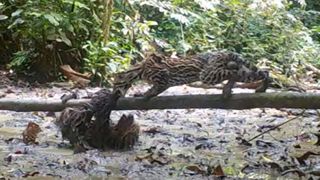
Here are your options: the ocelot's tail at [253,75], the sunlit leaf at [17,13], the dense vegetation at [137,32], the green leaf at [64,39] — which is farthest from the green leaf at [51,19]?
the ocelot's tail at [253,75]

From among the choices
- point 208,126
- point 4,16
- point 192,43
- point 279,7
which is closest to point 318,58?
point 279,7

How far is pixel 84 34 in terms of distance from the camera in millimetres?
8766

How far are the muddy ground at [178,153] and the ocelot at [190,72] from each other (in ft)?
1.41

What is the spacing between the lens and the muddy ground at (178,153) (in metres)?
3.16

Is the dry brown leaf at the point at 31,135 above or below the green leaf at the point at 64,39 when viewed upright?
below

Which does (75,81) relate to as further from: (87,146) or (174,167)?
(174,167)

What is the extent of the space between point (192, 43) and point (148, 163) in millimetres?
8004

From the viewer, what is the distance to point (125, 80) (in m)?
4.13

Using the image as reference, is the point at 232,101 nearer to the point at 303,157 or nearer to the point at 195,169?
the point at 303,157

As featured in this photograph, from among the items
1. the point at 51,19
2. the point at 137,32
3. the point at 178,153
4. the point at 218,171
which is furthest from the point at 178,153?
the point at 137,32

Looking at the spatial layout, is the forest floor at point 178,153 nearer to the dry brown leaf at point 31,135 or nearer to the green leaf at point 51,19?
the dry brown leaf at point 31,135

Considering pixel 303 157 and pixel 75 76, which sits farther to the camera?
pixel 75 76

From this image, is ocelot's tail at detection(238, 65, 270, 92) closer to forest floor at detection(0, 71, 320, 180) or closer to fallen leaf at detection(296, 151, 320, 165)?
forest floor at detection(0, 71, 320, 180)

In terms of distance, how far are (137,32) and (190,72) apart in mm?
5694
